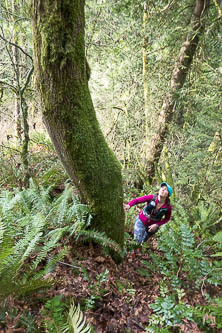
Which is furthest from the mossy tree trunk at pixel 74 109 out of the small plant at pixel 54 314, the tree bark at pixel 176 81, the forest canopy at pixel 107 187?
the tree bark at pixel 176 81

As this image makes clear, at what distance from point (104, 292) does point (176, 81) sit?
191 inches

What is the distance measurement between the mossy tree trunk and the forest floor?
1.37ft

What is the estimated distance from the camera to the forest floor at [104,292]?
207 centimetres

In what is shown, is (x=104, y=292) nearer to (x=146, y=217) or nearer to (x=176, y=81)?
(x=146, y=217)

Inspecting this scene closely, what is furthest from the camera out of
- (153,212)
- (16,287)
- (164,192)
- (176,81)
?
(176,81)

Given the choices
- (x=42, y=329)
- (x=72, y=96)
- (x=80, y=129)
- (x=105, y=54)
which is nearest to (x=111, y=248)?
(x=42, y=329)

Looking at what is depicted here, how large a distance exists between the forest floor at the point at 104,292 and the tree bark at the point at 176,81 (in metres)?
3.23

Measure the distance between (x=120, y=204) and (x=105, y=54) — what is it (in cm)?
524

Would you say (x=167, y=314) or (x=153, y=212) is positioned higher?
(x=153, y=212)

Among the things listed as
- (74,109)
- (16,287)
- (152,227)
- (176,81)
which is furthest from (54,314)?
(176,81)

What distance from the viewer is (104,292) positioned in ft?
7.65

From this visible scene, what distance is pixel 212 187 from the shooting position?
4.38 m

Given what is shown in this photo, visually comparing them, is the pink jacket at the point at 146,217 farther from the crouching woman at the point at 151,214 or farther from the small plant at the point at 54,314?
the small plant at the point at 54,314

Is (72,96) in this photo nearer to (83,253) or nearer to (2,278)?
(2,278)
